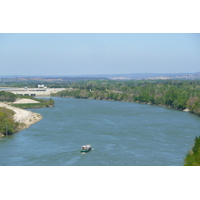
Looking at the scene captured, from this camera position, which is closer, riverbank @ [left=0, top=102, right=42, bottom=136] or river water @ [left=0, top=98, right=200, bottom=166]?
river water @ [left=0, top=98, right=200, bottom=166]

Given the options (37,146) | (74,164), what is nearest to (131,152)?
(74,164)

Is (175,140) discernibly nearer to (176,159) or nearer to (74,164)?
(176,159)

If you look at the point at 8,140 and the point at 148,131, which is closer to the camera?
the point at 8,140

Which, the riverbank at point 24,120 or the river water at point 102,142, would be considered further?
the riverbank at point 24,120

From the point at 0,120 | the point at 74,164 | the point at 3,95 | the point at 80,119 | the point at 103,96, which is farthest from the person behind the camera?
the point at 103,96

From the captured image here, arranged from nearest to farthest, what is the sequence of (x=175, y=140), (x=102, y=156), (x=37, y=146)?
(x=102, y=156) < (x=37, y=146) < (x=175, y=140)

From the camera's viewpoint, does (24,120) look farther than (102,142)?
Yes

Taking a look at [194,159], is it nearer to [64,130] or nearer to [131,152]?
[131,152]
